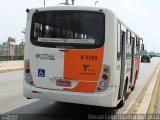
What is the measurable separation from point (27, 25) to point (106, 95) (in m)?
2.74

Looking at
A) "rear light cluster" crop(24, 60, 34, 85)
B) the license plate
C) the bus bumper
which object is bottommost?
the bus bumper

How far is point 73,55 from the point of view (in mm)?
9523

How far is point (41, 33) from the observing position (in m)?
10.0

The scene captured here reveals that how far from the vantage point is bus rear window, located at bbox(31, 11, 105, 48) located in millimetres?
9445

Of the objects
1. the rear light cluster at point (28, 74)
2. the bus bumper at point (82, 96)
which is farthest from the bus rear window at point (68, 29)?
the bus bumper at point (82, 96)

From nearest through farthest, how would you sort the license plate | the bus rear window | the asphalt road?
1. the bus rear window
2. the license plate
3. the asphalt road

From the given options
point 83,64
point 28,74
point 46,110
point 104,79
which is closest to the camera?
point 104,79

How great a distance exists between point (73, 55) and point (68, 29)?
Result: 664 millimetres

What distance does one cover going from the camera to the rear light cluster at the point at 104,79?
9.30m

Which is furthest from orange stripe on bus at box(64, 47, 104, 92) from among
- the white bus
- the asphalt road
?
the asphalt road

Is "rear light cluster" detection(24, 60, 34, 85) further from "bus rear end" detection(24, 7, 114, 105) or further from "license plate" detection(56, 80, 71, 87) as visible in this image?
"license plate" detection(56, 80, 71, 87)

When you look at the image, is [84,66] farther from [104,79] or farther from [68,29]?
[68,29]

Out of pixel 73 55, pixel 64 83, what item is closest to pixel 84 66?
pixel 73 55

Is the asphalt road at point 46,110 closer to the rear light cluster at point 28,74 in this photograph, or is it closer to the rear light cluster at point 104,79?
the rear light cluster at point 28,74
